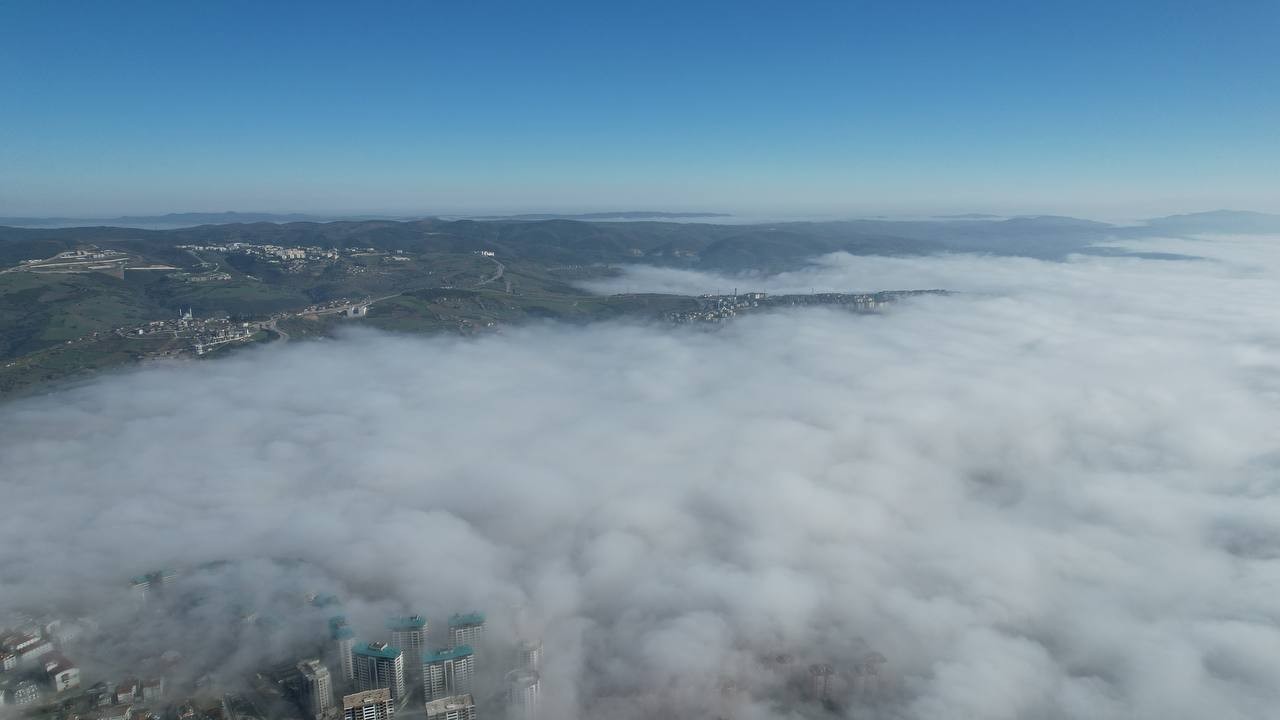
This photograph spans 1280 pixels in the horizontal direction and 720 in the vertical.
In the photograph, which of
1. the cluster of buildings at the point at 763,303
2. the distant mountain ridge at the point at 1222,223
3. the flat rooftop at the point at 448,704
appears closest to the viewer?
the flat rooftop at the point at 448,704

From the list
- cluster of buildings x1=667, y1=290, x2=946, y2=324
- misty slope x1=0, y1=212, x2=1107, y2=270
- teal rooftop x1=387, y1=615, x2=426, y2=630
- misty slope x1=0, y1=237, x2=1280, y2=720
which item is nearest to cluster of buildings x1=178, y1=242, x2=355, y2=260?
misty slope x1=0, y1=212, x2=1107, y2=270

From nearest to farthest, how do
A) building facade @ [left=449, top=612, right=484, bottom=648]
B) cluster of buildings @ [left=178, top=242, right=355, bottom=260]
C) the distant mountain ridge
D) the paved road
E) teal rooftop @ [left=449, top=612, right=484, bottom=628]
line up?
1. building facade @ [left=449, top=612, right=484, bottom=648]
2. teal rooftop @ [left=449, top=612, right=484, bottom=628]
3. the paved road
4. cluster of buildings @ [left=178, top=242, right=355, bottom=260]
5. the distant mountain ridge

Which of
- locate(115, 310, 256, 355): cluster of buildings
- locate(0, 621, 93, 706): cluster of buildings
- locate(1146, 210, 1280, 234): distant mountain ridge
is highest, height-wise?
locate(1146, 210, 1280, 234): distant mountain ridge

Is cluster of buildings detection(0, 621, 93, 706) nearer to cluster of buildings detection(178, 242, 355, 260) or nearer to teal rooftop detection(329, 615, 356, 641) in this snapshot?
teal rooftop detection(329, 615, 356, 641)

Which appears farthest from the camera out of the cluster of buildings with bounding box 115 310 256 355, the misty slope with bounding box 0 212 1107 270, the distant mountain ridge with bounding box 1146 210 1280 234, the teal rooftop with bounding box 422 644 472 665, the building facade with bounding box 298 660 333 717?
the distant mountain ridge with bounding box 1146 210 1280 234

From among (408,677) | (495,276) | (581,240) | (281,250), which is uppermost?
(581,240)

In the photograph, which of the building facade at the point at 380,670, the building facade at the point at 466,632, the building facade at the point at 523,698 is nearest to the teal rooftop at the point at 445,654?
the building facade at the point at 466,632

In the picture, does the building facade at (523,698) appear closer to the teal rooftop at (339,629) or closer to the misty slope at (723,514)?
the misty slope at (723,514)

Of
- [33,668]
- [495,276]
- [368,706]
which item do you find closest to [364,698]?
[368,706]

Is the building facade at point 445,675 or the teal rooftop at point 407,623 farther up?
the teal rooftop at point 407,623

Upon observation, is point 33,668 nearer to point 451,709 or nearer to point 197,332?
point 451,709

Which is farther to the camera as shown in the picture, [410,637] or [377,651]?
[410,637]

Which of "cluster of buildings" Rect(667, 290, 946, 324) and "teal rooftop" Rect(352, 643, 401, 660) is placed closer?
"teal rooftop" Rect(352, 643, 401, 660)
